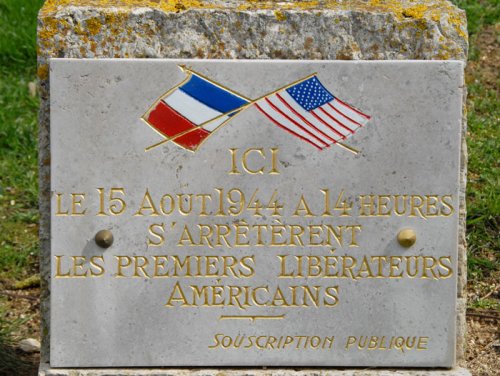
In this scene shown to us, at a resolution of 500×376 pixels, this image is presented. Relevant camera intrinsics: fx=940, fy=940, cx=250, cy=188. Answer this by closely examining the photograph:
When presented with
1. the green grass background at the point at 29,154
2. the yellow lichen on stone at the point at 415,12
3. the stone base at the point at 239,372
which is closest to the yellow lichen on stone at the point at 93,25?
the yellow lichen on stone at the point at 415,12

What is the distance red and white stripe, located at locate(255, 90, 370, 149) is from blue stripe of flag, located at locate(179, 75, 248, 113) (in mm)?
83

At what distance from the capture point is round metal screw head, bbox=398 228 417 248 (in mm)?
3252

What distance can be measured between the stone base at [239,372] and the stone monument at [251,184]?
0.04ft

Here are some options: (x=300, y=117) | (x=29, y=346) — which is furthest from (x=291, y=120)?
(x=29, y=346)

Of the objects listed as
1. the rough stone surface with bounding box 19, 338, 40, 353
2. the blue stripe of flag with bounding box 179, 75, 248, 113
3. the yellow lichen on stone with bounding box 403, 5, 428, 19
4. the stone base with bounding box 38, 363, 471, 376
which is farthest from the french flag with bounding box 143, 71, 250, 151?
the rough stone surface with bounding box 19, 338, 40, 353

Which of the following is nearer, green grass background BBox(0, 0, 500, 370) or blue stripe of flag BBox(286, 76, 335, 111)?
blue stripe of flag BBox(286, 76, 335, 111)

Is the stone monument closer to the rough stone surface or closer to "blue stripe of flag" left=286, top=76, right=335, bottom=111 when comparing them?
"blue stripe of flag" left=286, top=76, right=335, bottom=111

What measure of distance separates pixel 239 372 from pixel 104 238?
67 centimetres

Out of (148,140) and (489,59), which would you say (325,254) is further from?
(489,59)

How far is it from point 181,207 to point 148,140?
0.26 m

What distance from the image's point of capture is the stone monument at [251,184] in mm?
3203

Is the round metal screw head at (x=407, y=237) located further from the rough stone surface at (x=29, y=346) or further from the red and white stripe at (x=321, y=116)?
A: the rough stone surface at (x=29, y=346)

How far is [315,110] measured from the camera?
322 cm

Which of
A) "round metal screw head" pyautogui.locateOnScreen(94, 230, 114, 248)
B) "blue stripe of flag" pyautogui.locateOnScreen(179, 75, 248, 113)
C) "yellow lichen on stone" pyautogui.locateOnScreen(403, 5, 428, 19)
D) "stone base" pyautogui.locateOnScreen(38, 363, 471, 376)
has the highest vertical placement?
"yellow lichen on stone" pyautogui.locateOnScreen(403, 5, 428, 19)
